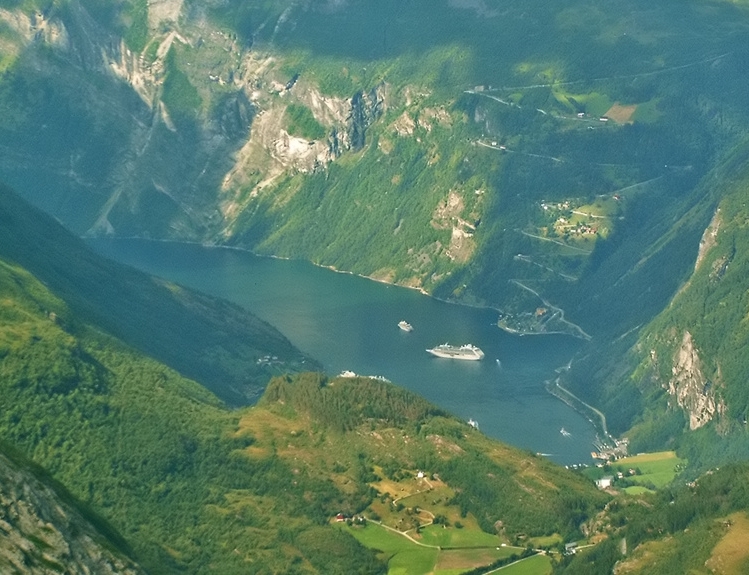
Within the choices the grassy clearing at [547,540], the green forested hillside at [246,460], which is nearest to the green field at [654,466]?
the green forested hillside at [246,460]

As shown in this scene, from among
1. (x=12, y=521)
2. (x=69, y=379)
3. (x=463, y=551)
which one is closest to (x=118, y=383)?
(x=69, y=379)

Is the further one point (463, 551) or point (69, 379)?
point (69, 379)

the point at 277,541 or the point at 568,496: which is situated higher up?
the point at 568,496

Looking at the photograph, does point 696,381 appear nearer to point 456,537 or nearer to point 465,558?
point 456,537

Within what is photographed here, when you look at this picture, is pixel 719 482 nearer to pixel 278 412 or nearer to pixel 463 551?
pixel 463 551

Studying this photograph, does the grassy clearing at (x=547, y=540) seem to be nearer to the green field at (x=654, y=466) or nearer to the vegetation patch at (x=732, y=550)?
the vegetation patch at (x=732, y=550)
